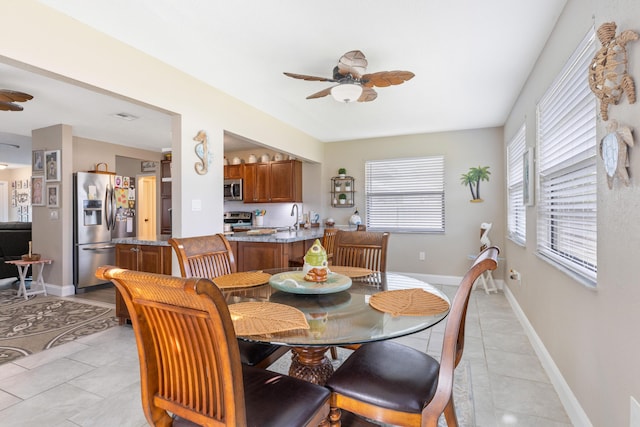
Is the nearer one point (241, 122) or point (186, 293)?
point (186, 293)

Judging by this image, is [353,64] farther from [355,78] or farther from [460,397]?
[460,397]

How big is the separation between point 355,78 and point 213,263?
1.86m

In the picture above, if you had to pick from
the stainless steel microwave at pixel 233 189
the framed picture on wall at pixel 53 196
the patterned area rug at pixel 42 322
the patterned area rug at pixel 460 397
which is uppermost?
the stainless steel microwave at pixel 233 189

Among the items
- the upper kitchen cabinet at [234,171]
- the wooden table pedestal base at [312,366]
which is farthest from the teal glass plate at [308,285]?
the upper kitchen cabinet at [234,171]

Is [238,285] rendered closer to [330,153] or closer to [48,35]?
[48,35]

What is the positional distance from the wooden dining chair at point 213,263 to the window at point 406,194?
12.4 ft

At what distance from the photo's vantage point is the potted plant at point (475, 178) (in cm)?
480

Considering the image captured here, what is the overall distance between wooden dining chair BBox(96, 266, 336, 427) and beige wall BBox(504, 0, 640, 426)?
48.2 inches

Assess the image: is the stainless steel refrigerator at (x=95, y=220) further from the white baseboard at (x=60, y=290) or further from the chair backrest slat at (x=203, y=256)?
the chair backrest slat at (x=203, y=256)

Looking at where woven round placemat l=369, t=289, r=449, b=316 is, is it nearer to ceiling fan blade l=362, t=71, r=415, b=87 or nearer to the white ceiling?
ceiling fan blade l=362, t=71, r=415, b=87

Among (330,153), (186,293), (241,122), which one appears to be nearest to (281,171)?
(330,153)

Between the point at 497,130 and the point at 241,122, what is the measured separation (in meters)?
3.77

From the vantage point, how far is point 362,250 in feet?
8.07

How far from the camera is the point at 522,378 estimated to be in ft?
7.36
